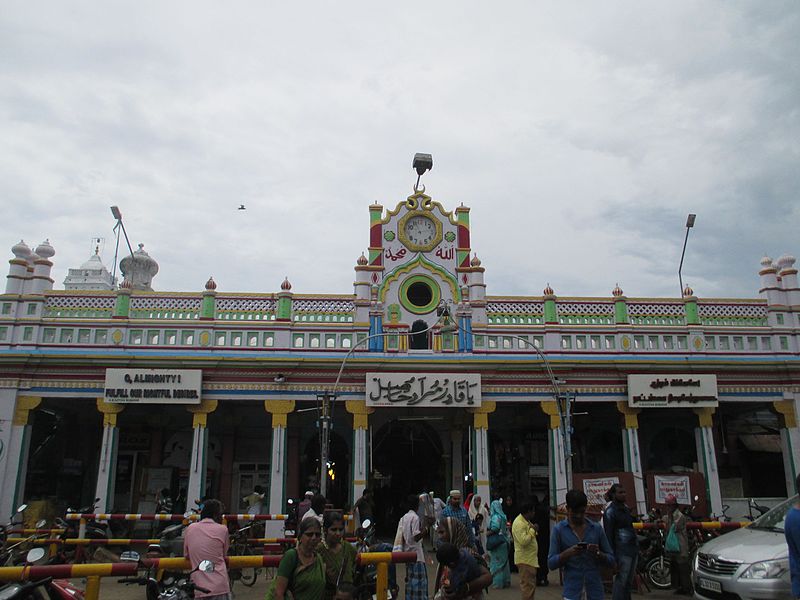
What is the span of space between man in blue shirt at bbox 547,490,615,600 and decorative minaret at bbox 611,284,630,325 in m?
16.1

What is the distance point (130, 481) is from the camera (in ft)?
76.7

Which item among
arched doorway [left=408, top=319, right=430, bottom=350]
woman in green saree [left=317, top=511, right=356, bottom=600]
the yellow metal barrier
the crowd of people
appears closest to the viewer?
the crowd of people

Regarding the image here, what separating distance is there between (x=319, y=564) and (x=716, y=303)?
20.3 m

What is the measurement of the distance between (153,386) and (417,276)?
9.10 meters

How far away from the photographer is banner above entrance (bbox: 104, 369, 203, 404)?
20.0 m

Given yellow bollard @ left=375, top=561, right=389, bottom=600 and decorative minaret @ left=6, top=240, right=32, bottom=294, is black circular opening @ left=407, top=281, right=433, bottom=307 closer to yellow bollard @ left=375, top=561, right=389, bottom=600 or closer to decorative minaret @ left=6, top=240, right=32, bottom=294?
decorative minaret @ left=6, top=240, right=32, bottom=294

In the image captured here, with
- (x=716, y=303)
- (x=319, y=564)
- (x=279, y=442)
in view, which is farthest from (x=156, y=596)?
(x=716, y=303)

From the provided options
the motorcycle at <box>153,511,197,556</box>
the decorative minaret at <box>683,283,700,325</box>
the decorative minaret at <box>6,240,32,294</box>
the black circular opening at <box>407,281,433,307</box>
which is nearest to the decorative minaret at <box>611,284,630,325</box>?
the decorative minaret at <box>683,283,700,325</box>

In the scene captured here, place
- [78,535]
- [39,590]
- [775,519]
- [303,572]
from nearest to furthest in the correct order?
[303,572] → [39,590] → [775,519] → [78,535]

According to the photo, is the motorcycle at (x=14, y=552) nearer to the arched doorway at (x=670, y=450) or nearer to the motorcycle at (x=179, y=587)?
the motorcycle at (x=179, y=587)

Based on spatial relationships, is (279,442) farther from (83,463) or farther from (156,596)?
(156,596)

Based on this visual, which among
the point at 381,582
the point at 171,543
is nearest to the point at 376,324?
the point at 171,543

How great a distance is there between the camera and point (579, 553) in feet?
22.4

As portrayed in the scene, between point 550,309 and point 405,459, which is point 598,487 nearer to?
point 550,309
